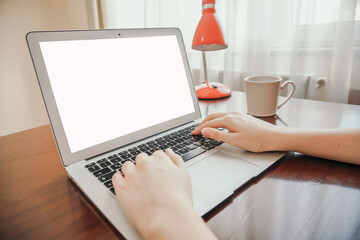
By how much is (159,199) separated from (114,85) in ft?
1.05

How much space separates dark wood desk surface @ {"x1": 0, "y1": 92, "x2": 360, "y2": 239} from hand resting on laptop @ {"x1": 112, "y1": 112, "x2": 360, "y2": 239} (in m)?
0.03

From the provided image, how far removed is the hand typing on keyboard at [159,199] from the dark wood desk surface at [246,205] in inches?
1.6

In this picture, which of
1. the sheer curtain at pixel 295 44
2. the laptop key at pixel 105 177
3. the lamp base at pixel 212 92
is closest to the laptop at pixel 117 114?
the laptop key at pixel 105 177

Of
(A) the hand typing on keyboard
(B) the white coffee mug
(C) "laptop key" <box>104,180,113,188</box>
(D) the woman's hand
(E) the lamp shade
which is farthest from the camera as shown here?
(E) the lamp shade

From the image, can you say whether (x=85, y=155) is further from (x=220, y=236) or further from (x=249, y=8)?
(x=249, y=8)

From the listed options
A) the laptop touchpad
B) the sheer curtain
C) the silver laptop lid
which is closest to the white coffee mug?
the silver laptop lid

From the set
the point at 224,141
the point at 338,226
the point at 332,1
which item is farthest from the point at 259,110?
the point at 332,1

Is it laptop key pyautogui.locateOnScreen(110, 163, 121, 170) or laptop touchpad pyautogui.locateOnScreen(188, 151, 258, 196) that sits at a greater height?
laptop key pyautogui.locateOnScreen(110, 163, 121, 170)

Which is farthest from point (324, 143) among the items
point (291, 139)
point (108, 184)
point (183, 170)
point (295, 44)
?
point (295, 44)

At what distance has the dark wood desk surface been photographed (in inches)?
12.2

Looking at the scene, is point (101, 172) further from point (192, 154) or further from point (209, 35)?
point (209, 35)

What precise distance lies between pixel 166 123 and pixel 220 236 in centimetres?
36

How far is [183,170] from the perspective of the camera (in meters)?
0.37

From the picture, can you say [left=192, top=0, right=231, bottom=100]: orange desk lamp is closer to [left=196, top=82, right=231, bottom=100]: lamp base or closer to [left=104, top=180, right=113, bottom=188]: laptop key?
[left=196, top=82, right=231, bottom=100]: lamp base
